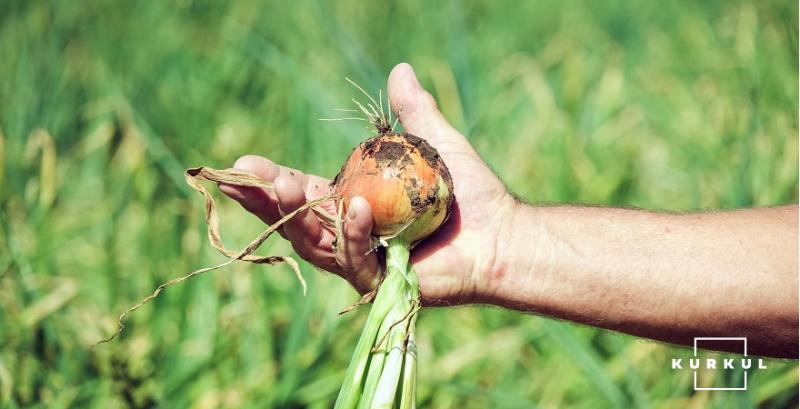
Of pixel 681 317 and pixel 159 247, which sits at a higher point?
pixel 159 247

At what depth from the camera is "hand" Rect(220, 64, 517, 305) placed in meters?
1.51

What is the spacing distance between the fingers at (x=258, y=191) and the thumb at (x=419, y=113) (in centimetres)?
37

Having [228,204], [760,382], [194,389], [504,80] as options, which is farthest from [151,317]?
[504,80]

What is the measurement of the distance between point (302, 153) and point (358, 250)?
1.06 m

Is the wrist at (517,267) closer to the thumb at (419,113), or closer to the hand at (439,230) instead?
the hand at (439,230)

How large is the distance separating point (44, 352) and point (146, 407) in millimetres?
309

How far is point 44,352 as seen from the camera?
192 centimetres

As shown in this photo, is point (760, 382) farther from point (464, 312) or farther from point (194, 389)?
point (194, 389)

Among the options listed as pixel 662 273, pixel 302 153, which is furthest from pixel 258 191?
pixel 302 153

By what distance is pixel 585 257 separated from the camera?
1.63 m

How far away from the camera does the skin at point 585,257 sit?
1.52 m

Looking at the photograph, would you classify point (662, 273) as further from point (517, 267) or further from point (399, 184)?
point (399, 184)

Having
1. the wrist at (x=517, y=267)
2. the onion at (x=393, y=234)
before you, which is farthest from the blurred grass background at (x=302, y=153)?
the onion at (x=393, y=234)

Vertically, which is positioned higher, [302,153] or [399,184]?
[302,153]
